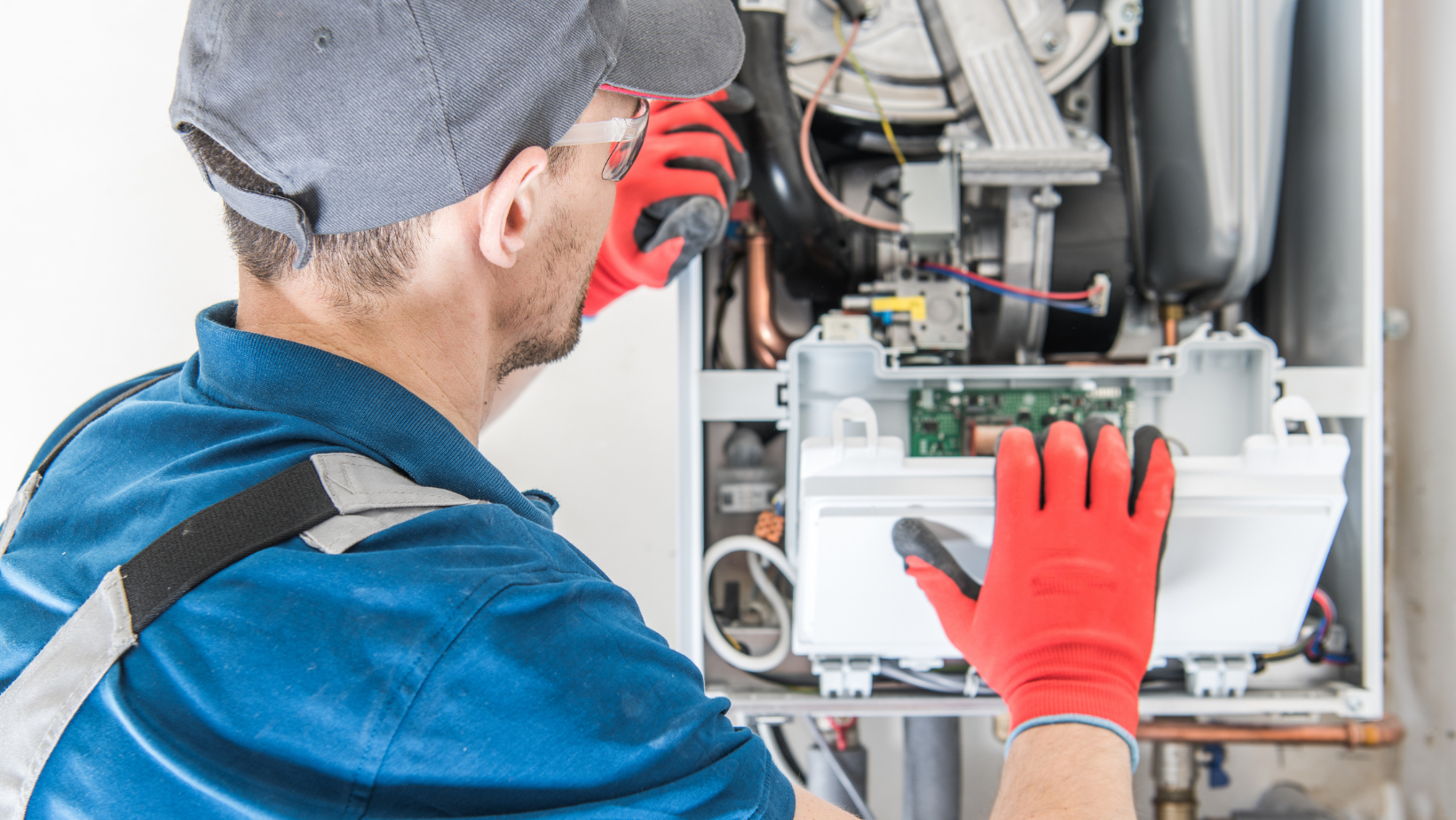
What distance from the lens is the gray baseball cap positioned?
54 centimetres

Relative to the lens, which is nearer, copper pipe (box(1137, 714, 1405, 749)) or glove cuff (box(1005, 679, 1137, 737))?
glove cuff (box(1005, 679, 1137, 737))

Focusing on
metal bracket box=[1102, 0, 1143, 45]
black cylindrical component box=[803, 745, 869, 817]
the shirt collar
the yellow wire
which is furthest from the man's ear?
black cylindrical component box=[803, 745, 869, 817]

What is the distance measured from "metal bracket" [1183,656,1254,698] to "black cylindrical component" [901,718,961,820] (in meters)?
0.35

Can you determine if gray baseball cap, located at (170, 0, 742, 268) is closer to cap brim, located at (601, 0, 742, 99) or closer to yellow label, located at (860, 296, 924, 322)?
cap brim, located at (601, 0, 742, 99)

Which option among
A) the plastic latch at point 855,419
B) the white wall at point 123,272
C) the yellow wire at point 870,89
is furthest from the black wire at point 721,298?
the plastic latch at point 855,419

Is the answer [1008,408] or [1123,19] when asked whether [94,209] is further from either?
[1123,19]

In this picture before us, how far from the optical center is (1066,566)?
0.79 metres

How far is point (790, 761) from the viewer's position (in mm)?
1328

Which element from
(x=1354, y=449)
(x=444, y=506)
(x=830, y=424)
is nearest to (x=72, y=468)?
(x=444, y=506)

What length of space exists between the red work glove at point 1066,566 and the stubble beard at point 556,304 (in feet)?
1.29

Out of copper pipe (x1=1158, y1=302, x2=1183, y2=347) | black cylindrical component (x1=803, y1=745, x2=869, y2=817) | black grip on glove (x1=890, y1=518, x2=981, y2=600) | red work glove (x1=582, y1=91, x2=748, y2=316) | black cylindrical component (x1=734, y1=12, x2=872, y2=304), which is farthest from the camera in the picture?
black cylindrical component (x1=803, y1=745, x2=869, y2=817)

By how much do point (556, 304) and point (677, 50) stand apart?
24 centimetres

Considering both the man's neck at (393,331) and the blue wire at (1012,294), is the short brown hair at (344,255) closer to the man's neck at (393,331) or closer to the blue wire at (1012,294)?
the man's neck at (393,331)

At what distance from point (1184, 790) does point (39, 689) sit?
1450mm
